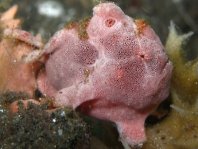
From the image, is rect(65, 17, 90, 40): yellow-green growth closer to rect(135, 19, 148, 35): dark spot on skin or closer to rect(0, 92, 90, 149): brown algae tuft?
rect(135, 19, 148, 35): dark spot on skin

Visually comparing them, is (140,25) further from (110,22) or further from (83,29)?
(83,29)

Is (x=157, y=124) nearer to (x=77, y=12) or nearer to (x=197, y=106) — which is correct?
(x=197, y=106)

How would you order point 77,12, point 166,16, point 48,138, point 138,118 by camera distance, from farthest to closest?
point 166,16 < point 77,12 < point 138,118 < point 48,138

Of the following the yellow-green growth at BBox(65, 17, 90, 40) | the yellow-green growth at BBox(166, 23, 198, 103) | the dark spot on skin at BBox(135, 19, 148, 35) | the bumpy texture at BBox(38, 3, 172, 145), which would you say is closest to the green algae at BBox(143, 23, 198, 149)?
the yellow-green growth at BBox(166, 23, 198, 103)

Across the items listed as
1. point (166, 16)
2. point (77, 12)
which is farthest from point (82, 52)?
point (166, 16)

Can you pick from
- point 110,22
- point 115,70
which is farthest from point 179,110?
point 110,22

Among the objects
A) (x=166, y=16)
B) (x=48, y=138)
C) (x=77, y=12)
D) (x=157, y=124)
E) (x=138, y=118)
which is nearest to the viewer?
(x=48, y=138)
